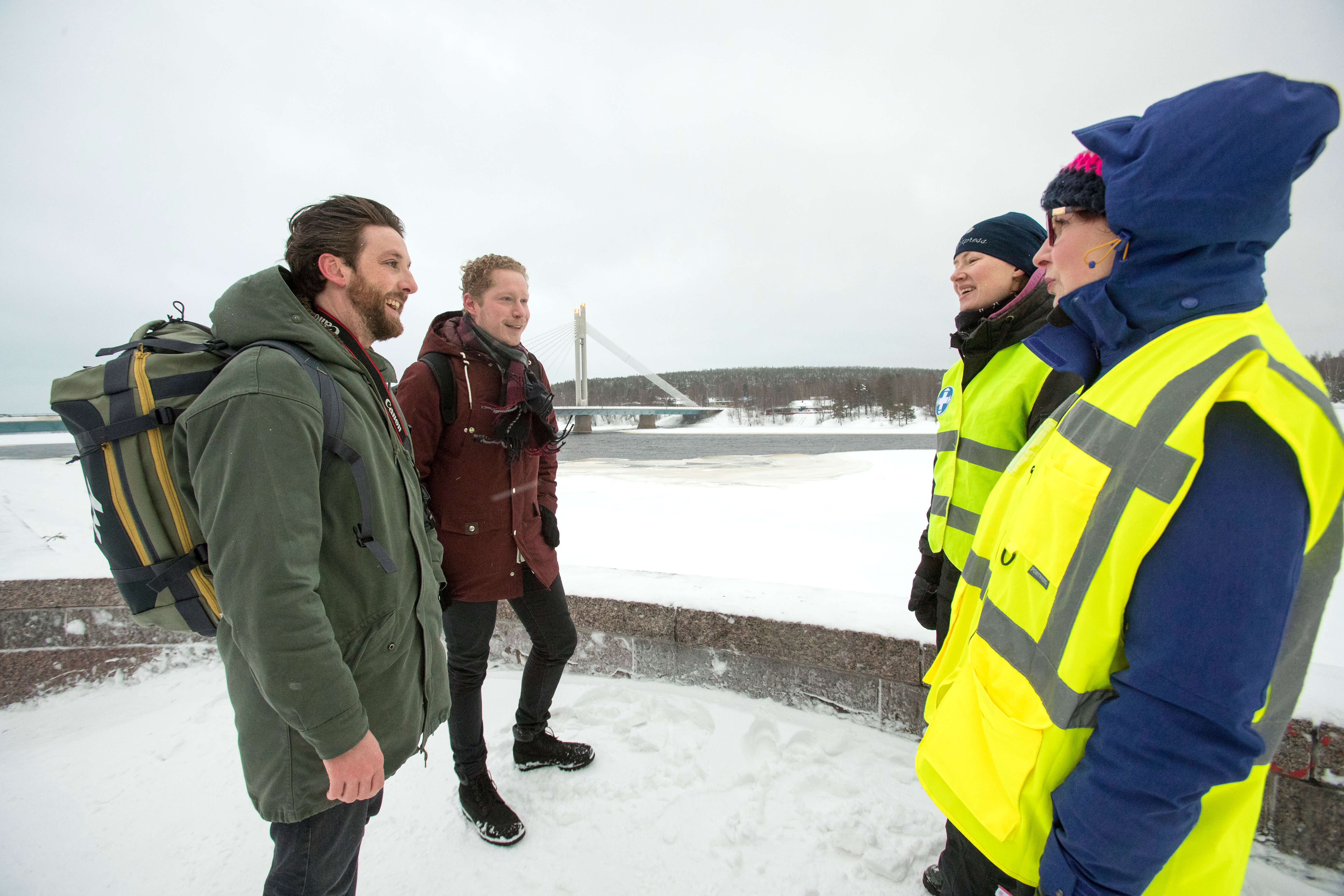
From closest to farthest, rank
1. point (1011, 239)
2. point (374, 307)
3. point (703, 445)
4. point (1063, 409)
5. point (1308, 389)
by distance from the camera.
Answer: point (1308, 389)
point (1063, 409)
point (374, 307)
point (1011, 239)
point (703, 445)

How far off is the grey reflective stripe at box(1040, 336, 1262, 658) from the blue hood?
143 millimetres

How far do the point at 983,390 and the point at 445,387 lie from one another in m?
1.69

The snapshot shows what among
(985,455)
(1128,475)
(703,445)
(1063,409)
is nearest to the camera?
(1128,475)

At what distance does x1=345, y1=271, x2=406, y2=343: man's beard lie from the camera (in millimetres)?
1351

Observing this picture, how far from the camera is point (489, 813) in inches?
70.9

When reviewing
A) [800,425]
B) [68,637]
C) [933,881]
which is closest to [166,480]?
[933,881]

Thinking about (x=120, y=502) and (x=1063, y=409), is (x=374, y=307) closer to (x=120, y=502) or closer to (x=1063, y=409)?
(x=120, y=502)

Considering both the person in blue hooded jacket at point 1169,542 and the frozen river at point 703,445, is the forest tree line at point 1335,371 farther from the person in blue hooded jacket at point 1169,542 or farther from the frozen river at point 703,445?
the person in blue hooded jacket at point 1169,542

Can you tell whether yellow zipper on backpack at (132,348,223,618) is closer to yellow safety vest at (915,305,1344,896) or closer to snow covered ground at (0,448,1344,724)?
yellow safety vest at (915,305,1344,896)

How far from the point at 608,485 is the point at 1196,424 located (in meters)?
7.99

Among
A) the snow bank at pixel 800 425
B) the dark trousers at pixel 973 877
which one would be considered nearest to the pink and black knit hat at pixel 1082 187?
the dark trousers at pixel 973 877

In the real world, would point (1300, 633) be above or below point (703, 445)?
above

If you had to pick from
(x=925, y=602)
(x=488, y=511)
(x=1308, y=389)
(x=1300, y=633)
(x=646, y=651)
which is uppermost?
(x=1308, y=389)

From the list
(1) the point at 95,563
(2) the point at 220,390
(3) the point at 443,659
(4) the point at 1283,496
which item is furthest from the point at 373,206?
(1) the point at 95,563
